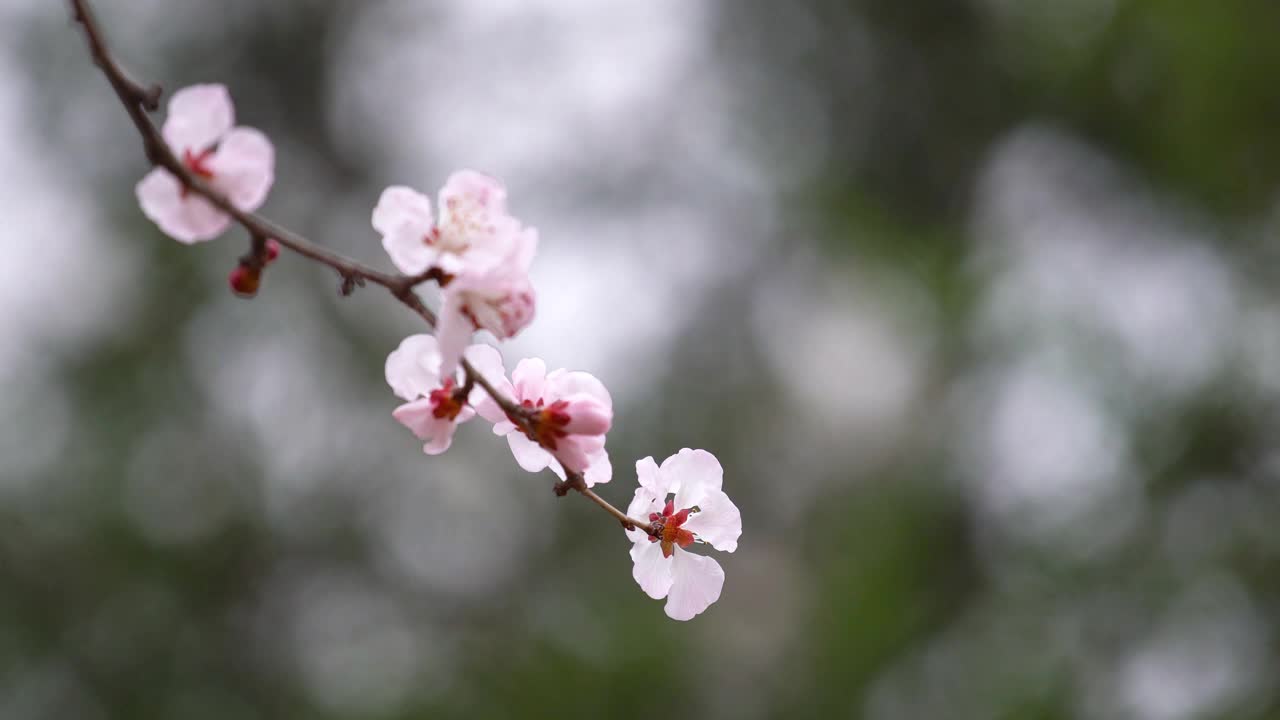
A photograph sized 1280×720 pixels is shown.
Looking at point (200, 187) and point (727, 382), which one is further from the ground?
point (727, 382)

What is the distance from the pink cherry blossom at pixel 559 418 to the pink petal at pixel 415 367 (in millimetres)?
36

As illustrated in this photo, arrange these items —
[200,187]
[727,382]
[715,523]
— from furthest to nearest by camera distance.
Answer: [727,382] → [715,523] → [200,187]

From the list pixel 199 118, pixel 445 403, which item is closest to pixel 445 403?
pixel 445 403

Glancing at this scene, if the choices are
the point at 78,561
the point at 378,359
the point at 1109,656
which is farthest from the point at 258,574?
the point at 1109,656

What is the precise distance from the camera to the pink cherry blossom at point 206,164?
0.57m

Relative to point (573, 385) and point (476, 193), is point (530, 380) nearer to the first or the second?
point (573, 385)

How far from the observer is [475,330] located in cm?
60

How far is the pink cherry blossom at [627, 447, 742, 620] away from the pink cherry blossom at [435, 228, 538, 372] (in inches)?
7.1

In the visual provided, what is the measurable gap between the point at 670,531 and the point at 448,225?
0.81ft

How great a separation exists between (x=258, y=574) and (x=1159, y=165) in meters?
3.42

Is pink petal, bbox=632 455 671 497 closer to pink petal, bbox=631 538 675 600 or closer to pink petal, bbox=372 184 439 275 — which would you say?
pink petal, bbox=631 538 675 600

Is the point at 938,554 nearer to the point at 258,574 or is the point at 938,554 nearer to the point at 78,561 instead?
the point at 258,574

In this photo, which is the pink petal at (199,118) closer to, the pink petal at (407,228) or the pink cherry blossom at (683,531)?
the pink petal at (407,228)

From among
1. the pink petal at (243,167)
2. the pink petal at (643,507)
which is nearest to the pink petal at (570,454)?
the pink petal at (643,507)
